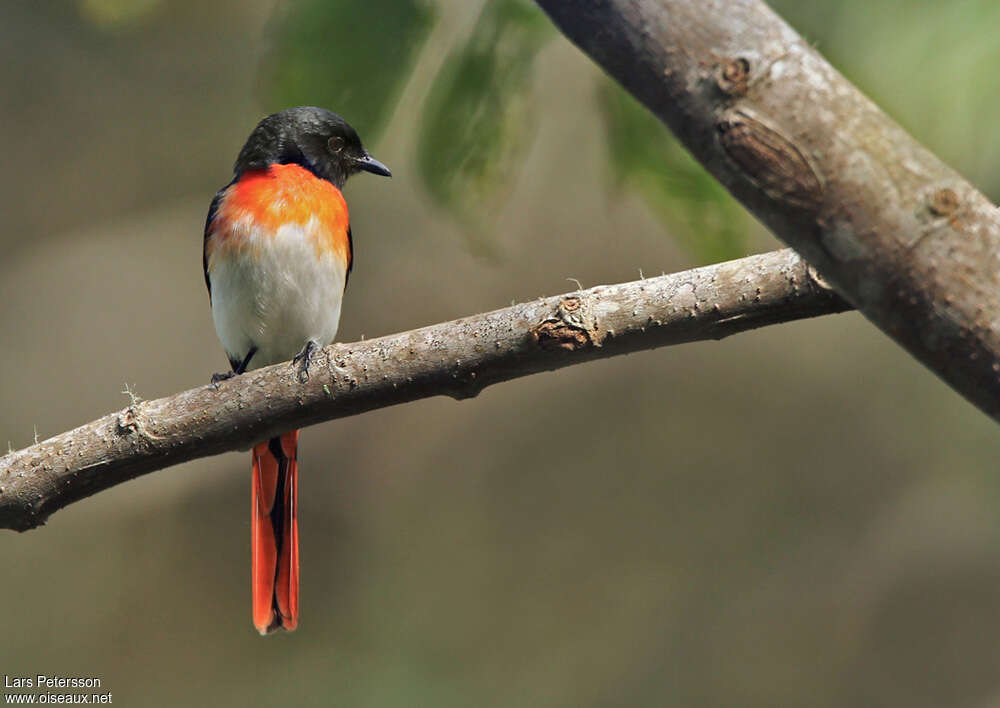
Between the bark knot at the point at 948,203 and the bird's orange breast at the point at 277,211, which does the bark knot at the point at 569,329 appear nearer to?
the bark knot at the point at 948,203

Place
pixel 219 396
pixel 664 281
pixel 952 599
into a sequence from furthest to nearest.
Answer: pixel 952 599 < pixel 219 396 < pixel 664 281

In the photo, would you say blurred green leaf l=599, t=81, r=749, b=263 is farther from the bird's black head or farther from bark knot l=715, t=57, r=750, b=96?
the bird's black head

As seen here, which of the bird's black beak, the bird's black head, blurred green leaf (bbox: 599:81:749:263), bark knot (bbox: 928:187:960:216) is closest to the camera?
bark knot (bbox: 928:187:960:216)

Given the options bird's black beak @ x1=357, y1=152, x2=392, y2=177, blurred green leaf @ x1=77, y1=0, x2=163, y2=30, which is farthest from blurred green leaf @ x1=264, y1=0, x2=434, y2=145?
bird's black beak @ x1=357, y1=152, x2=392, y2=177

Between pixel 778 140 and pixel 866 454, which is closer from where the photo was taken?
pixel 778 140

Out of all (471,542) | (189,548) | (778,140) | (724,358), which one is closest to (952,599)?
(724,358)

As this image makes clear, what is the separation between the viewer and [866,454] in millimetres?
6738

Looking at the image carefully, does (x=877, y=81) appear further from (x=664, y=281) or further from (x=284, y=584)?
(x=284, y=584)

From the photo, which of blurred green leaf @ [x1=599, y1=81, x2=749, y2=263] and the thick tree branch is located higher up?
blurred green leaf @ [x1=599, y1=81, x2=749, y2=263]

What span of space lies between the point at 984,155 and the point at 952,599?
18.2 feet

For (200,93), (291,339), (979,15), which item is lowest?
(979,15)

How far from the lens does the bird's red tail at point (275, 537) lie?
3209mm

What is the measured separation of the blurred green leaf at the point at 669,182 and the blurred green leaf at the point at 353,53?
1.23 ft

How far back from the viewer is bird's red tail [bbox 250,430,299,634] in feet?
10.5
